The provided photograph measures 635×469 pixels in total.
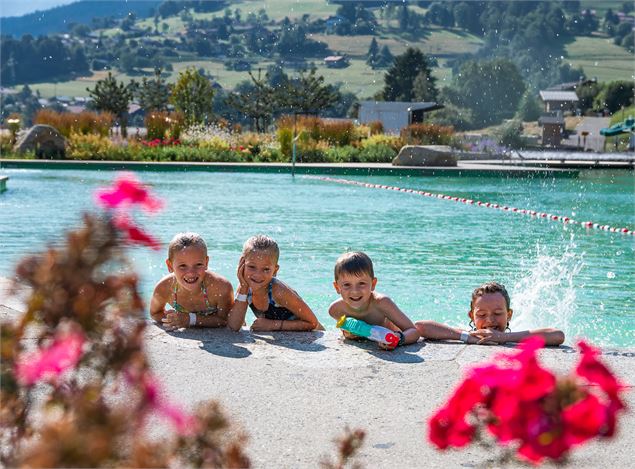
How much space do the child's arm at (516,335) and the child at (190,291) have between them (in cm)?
139

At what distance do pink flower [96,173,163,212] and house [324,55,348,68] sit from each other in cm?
12773

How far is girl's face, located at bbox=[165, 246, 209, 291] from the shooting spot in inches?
199

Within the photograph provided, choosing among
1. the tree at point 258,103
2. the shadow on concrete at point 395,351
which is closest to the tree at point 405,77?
the tree at point 258,103

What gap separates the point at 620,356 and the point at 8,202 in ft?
40.2

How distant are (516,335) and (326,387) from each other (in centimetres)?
140

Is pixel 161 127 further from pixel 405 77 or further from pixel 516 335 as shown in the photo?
pixel 405 77

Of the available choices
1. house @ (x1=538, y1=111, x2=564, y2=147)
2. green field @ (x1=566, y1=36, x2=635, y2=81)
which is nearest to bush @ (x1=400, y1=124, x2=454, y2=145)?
house @ (x1=538, y1=111, x2=564, y2=147)

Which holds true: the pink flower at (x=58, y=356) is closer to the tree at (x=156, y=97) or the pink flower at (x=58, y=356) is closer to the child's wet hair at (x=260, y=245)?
the child's wet hair at (x=260, y=245)

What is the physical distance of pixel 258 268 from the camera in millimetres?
5191

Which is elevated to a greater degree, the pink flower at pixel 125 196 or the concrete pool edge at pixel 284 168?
the pink flower at pixel 125 196

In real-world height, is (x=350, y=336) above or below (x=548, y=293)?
above

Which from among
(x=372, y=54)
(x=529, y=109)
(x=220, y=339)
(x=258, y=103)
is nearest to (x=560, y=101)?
(x=529, y=109)

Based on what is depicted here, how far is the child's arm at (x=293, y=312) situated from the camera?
16.8 feet

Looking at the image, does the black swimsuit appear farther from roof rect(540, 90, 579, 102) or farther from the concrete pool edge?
roof rect(540, 90, 579, 102)
